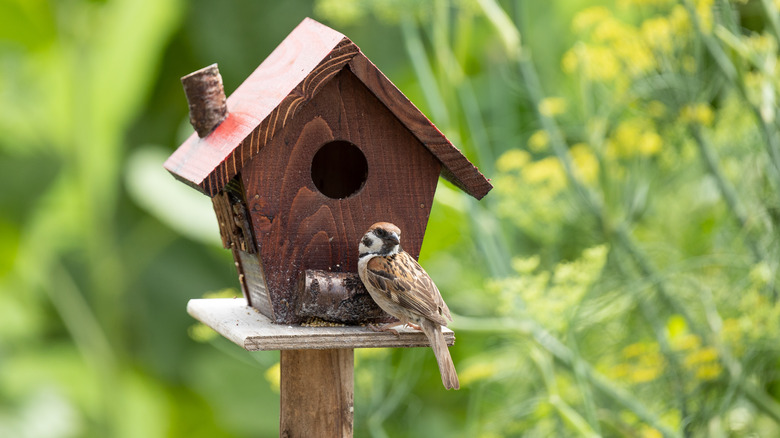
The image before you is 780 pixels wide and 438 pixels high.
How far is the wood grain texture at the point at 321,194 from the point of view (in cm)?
144

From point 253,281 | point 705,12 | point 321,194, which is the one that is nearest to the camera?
point 321,194

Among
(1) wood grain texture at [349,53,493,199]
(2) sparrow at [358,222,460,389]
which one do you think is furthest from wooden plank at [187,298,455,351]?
(1) wood grain texture at [349,53,493,199]

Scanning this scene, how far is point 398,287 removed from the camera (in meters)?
1.37

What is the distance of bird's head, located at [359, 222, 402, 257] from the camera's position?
4.56 feet

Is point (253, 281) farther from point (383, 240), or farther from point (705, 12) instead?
point (705, 12)

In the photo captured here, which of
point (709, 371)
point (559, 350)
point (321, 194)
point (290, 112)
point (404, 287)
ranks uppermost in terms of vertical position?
point (290, 112)

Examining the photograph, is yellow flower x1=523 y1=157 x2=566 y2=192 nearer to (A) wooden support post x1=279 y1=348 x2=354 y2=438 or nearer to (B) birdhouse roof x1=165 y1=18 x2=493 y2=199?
(B) birdhouse roof x1=165 y1=18 x2=493 y2=199

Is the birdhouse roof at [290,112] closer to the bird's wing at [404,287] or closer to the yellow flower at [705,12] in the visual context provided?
the bird's wing at [404,287]

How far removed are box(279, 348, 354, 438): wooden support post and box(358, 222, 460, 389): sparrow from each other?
169 mm

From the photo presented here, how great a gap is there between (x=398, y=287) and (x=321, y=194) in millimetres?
214

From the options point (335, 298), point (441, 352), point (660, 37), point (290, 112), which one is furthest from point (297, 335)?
point (660, 37)

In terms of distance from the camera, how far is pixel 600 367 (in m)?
2.55

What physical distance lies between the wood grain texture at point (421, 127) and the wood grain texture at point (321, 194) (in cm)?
3

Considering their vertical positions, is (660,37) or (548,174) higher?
(660,37)
